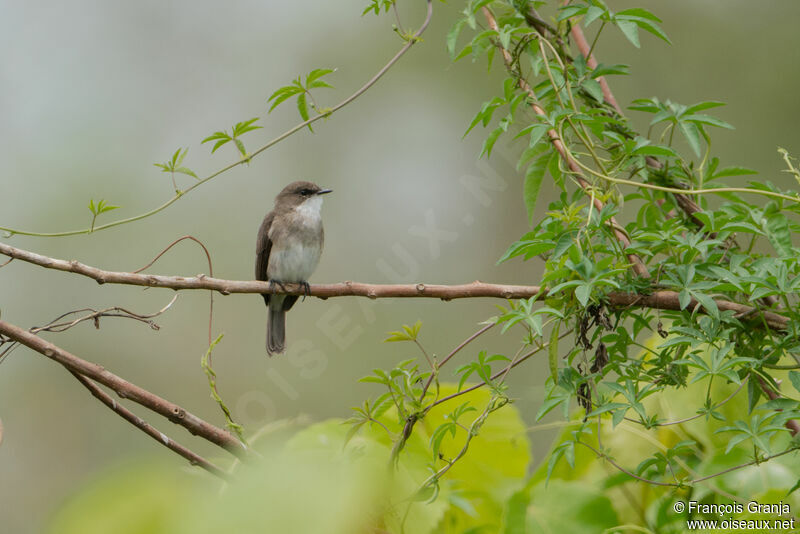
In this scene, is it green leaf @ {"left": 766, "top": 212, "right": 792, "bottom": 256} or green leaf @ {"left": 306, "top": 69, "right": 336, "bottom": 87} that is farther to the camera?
green leaf @ {"left": 306, "top": 69, "right": 336, "bottom": 87}

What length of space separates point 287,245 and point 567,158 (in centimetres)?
298

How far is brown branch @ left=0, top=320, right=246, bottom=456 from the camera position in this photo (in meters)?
1.13

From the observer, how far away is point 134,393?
1.18 meters

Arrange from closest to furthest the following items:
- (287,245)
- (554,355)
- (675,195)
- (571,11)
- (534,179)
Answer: (554,355) < (571,11) < (675,195) < (534,179) < (287,245)

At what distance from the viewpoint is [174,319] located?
6.13 m

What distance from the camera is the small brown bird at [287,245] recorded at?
4442 millimetres

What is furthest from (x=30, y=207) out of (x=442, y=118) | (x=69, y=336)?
(x=442, y=118)

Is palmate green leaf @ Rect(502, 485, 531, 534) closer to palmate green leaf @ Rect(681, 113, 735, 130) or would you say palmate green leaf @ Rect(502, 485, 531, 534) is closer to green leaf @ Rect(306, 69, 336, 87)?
palmate green leaf @ Rect(681, 113, 735, 130)

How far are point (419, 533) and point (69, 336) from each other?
6258 millimetres

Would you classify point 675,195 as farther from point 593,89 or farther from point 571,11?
point 571,11

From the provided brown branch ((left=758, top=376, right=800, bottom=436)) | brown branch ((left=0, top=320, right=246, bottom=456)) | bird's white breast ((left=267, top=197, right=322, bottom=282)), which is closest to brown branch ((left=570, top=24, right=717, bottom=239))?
brown branch ((left=758, top=376, right=800, bottom=436))

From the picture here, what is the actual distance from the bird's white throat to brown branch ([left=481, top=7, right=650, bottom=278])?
2.92 meters

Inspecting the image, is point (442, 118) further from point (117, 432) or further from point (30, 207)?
point (117, 432)

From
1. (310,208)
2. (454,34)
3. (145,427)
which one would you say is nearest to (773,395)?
(454,34)
